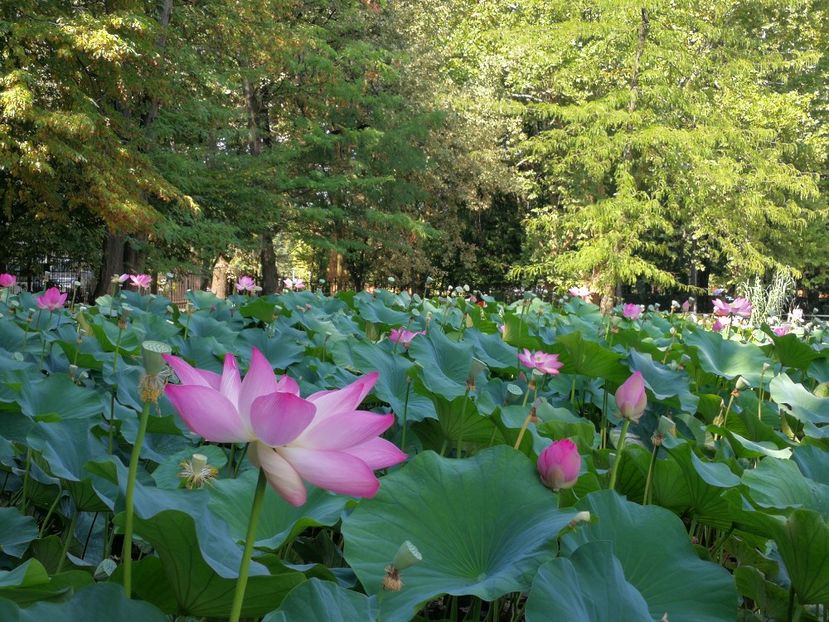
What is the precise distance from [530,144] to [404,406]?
50.0ft

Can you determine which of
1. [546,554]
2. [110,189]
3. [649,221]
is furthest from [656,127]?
[546,554]

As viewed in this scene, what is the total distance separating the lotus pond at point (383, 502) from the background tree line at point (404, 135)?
25.5ft

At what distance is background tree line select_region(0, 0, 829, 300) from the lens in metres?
9.70

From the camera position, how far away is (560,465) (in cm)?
92

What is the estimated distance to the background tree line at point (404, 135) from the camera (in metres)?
9.70

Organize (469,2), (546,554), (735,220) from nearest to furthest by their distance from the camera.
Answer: (546,554) → (735,220) → (469,2)

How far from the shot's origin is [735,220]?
53.1 feet

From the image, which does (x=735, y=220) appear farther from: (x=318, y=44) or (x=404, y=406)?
(x=404, y=406)

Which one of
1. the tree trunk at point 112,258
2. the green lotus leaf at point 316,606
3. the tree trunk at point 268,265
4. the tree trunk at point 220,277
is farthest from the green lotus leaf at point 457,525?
the tree trunk at point 220,277

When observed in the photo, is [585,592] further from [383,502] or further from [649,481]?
[649,481]

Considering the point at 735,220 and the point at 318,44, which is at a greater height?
the point at 318,44

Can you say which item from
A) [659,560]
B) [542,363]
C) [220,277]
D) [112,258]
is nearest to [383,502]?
[659,560]

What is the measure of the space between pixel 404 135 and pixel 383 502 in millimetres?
15511

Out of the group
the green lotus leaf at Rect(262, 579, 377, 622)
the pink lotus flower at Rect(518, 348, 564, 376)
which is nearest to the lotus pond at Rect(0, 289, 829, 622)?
the green lotus leaf at Rect(262, 579, 377, 622)
